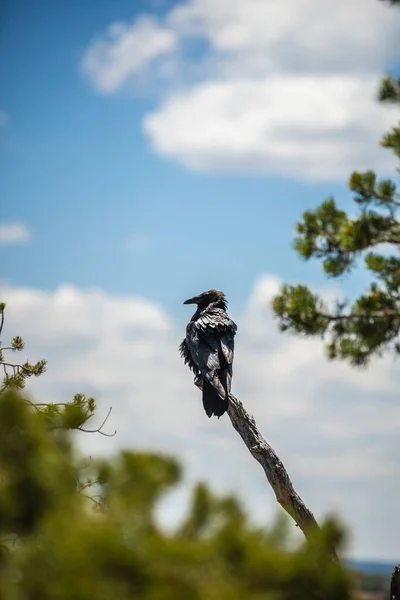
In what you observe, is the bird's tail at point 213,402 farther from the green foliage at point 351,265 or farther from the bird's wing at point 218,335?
the green foliage at point 351,265

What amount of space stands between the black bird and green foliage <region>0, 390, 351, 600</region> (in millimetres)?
6296

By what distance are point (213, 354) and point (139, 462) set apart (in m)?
7.54

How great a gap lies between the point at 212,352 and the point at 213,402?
116 cm

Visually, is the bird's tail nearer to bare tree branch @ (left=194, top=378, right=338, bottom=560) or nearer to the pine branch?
bare tree branch @ (left=194, top=378, right=338, bottom=560)

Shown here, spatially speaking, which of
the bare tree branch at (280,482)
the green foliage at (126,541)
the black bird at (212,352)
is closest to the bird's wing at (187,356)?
the black bird at (212,352)

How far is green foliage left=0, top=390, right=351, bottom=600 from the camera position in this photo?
2.69m

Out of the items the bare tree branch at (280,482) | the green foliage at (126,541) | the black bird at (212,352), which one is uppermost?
the black bird at (212,352)

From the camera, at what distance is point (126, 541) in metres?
2.78

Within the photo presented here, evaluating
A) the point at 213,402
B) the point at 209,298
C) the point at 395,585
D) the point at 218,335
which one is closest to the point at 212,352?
the point at 218,335

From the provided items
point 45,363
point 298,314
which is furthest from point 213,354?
point 298,314

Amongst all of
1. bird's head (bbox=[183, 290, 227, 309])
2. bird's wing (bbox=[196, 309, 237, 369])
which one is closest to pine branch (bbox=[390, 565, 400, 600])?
bird's wing (bbox=[196, 309, 237, 369])

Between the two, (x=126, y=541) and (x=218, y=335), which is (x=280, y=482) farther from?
(x=126, y=541)

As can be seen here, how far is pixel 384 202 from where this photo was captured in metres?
6.31

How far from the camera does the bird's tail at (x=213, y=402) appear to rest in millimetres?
9508
